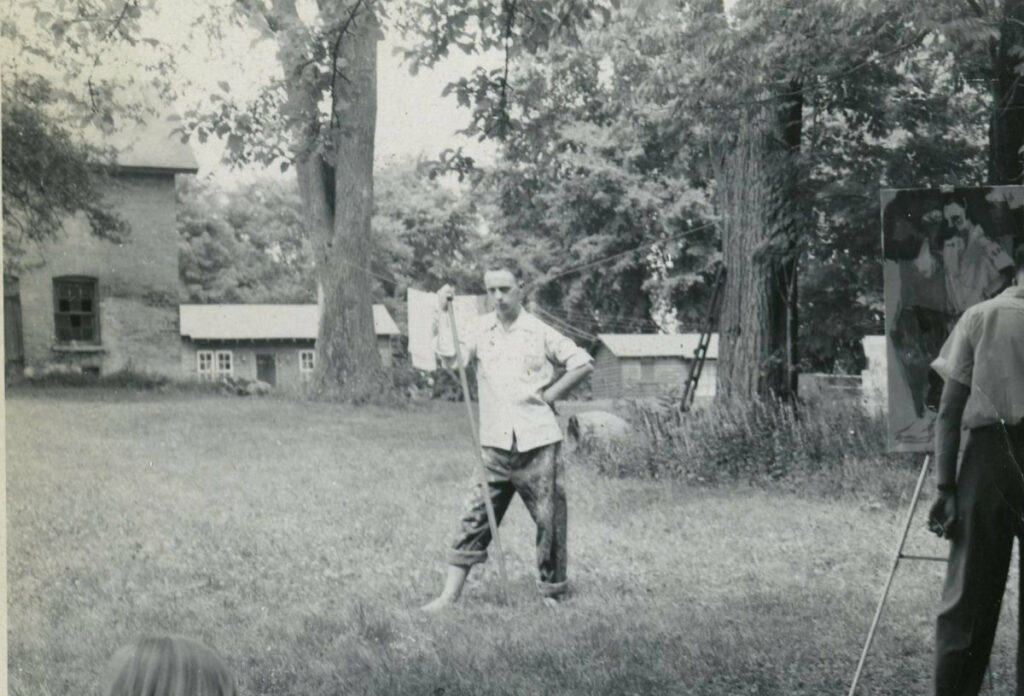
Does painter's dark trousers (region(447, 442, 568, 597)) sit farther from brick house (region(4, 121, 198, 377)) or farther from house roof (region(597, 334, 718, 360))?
brick house (region(4, 121, 198, 377))

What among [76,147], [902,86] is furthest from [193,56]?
[902,86]

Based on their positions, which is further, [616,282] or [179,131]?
[616,282]

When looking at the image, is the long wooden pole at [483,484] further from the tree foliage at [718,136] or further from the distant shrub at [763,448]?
the distant shrub at [763,448]

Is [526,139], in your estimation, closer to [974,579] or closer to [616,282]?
[616,282]

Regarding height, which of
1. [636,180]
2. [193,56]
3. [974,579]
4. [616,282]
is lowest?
[974,579]

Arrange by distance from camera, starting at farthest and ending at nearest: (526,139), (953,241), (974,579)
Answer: (526,139) < (953,241) < (974,579)

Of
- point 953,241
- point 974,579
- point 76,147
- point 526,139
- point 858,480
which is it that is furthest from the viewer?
point 858,480

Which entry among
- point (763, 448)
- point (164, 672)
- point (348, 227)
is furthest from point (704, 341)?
point (164, 672)

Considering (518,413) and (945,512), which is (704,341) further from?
(945,512)
